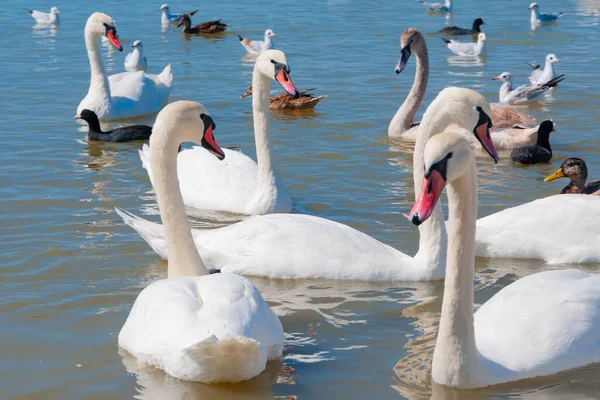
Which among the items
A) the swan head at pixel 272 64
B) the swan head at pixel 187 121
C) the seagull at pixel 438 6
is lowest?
the seagull at pixel 438 6

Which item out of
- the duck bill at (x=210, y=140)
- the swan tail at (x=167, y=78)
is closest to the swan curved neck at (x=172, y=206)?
the duck bill at (x=210, y=140)

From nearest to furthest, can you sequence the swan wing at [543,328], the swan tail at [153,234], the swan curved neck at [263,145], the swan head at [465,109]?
the swan wing at [543,328]
the swan head at [465,109]
the swan tail at [153,234]
the swan curved neck at [263,145]

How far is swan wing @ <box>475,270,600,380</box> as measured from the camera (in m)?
5.62

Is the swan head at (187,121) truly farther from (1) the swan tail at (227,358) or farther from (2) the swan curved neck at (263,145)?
(2) the swan curved neck at (263,145)

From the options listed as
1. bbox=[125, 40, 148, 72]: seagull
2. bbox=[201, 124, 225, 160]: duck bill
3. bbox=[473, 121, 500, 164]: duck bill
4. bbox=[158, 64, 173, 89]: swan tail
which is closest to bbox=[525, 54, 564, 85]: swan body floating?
bbox=[158, 64, 173, 89]: swan tail

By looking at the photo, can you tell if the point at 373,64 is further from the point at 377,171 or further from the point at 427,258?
the point at 427,258

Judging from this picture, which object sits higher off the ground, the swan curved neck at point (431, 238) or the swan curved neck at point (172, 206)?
the swan curved neck at point (172, 206)

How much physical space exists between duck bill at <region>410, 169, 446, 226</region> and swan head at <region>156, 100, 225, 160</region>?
2.11 meters

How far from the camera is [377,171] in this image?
11172mm

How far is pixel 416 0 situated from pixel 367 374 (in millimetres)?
24799

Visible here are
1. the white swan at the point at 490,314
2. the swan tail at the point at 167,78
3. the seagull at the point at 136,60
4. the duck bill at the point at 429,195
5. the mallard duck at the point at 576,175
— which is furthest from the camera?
the seagull at the point at 136,60

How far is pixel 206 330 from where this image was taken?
17.3ft

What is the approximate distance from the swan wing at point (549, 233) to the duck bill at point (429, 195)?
10.6 feet

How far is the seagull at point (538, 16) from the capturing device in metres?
22.7
